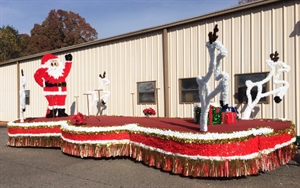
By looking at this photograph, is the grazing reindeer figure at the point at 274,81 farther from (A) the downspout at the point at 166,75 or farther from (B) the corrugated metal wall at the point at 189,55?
(A) the downspout at the point at 166,75

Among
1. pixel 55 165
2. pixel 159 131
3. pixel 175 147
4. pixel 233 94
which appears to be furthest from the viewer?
pixel 233 94

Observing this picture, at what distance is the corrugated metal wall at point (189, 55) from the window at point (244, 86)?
12 centimetres

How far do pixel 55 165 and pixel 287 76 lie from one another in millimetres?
6581

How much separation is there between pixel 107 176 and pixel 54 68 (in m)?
5.93

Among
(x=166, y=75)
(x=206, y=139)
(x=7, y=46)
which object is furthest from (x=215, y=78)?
(x=7, y=46)

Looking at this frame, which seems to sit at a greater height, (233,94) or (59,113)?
(233,94)

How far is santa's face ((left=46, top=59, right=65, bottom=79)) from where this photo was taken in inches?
402

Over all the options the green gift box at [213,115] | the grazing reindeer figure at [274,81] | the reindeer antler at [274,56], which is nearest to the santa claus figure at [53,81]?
the green gift box at [213,115]

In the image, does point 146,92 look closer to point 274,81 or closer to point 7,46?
point 274,81

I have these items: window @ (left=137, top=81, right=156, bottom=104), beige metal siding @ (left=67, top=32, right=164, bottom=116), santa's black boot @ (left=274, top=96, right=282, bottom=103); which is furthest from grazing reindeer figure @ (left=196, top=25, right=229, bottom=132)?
window @ (left=137, top=81, right=156, bottom=104)

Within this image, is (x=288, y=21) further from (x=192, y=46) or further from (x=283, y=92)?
(x=192, y=46)

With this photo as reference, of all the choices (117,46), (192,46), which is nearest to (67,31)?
(117,46)

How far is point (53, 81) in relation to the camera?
10.3 meters

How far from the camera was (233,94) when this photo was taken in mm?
8742
